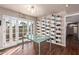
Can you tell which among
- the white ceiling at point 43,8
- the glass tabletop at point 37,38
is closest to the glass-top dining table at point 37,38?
the glass tabletop at point 37,38

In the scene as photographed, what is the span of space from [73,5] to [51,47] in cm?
89

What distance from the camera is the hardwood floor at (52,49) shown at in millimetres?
2125

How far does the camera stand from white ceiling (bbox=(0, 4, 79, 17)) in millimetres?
2090

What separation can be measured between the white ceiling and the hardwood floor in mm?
552

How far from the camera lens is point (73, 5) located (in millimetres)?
2074

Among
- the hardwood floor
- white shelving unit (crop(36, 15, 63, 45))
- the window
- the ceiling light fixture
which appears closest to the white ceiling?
the ceiling light fixture

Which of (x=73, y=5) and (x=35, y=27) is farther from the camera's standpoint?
(x=35, y=27)

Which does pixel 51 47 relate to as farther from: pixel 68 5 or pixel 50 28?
pixel 68 5

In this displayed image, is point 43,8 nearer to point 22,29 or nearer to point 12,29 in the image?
point 22,29

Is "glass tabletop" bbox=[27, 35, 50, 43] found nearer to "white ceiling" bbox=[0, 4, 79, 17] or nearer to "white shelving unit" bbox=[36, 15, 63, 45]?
"white shelving unit" bbox=[36, 15, 63, 45]

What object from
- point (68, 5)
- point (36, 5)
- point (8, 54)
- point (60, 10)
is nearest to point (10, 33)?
point (8, 54)

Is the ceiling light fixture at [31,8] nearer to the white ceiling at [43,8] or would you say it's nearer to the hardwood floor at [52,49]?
the white ceiling at [43,8]

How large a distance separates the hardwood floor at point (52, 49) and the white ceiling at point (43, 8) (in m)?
0.55
